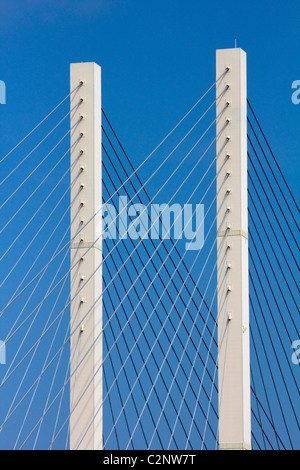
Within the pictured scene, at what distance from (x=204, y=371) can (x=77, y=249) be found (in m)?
2.92

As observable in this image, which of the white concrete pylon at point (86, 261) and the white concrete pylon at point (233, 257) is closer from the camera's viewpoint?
the white concrete pylon at point (233, 257)

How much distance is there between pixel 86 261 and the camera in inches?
1053

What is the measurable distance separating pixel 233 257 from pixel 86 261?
2348 millimetres

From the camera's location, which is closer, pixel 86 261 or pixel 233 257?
pixel 233 257

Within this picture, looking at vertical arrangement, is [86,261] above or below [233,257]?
above

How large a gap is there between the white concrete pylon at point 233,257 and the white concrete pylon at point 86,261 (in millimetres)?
1954

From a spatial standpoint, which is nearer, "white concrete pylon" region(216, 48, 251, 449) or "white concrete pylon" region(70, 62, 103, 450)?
"white concrete pylon" region(216, 48, 251, 449)

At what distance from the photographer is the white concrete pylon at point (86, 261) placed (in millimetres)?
26250

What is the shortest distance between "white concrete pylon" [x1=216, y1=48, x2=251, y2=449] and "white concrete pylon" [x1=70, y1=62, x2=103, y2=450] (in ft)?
6.41

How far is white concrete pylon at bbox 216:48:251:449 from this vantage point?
2586 centimetres

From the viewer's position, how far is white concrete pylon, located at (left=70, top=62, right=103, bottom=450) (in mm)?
26250
